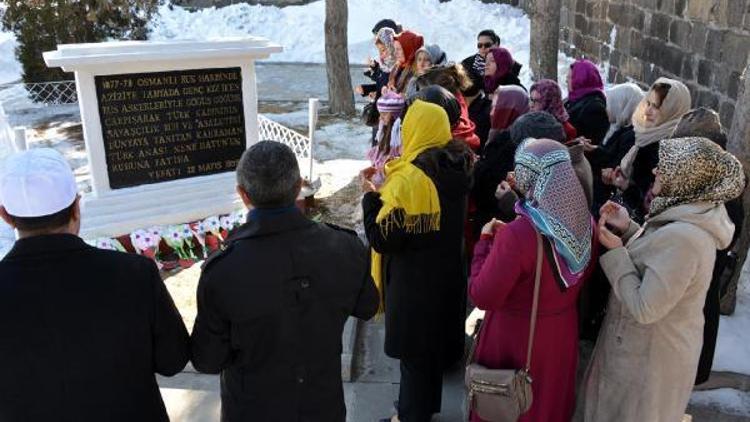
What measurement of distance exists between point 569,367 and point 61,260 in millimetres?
1822

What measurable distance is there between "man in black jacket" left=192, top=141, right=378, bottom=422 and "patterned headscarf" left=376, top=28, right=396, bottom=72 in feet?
13.1

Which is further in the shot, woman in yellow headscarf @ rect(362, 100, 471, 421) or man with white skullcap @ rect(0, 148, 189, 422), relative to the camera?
woman in yellow headscarf @ rect(362, 100, 471, 421)

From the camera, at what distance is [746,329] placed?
3.68 m

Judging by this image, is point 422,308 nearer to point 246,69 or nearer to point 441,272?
point 441,272

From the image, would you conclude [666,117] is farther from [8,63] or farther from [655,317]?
[8,63]

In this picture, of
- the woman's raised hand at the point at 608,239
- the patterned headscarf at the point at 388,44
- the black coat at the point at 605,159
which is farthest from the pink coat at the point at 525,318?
the patterned headscarf at the point at 388,44

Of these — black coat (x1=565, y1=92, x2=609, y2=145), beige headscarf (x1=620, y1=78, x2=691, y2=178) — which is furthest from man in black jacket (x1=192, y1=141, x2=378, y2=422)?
black coat (x1=565, y1=92, x2=609, y2=145)

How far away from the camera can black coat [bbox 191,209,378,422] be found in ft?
6.07

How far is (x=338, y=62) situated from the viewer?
10.1 metres

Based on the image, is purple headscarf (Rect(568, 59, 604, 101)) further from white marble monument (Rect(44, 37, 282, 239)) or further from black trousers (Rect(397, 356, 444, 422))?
black trousers (Rect(397, 356, 444, 422))

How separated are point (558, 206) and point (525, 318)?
18.0 inches

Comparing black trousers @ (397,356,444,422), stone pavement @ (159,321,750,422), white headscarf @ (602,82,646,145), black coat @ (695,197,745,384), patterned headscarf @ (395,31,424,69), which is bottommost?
stone pavement @ (159,321,750,422)

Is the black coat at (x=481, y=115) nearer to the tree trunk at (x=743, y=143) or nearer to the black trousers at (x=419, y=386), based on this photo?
the tree trunk at (x=743, y=143)

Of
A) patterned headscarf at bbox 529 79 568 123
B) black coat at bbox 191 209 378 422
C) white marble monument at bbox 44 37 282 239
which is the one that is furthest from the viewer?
white marble monument at bbox 44 37 282 239
